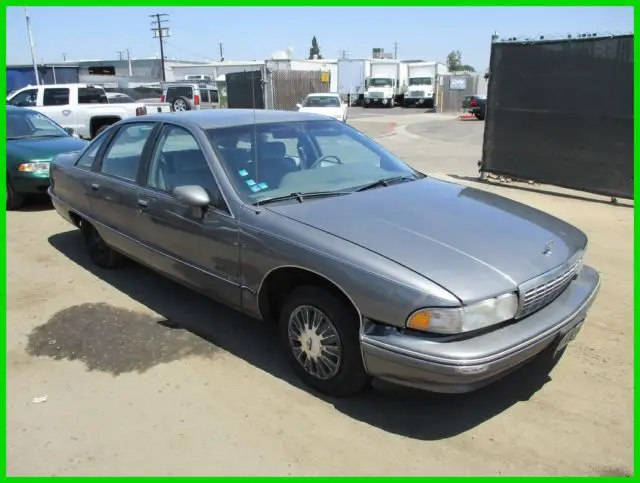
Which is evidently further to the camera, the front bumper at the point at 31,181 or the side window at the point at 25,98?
the side window at the point at 25,98

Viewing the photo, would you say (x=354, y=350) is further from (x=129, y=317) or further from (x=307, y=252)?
(x=129, y=317)

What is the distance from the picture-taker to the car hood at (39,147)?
780 centimetres

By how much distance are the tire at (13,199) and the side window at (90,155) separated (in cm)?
329

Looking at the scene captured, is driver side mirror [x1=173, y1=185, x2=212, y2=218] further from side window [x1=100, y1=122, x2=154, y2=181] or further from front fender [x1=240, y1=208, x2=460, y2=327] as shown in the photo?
side window [x1=100, y1=122, x2=154, y2=181]

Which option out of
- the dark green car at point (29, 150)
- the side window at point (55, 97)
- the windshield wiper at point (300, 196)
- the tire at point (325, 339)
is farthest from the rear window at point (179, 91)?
the tire at point (325, 339)

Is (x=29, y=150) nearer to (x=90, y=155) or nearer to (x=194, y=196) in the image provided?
(x=90, y=155)

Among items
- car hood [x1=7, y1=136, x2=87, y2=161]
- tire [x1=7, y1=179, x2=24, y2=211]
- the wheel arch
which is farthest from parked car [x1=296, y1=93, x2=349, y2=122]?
the wheel arch

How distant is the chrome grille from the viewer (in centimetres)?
288

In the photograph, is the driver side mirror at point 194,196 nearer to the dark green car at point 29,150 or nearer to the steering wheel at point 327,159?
the steering wheel at point 327,159

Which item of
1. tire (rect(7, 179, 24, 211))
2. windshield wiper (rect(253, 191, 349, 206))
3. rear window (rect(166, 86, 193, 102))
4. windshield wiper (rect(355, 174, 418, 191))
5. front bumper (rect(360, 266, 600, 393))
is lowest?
tire (rect(7, 179, 24, 211))

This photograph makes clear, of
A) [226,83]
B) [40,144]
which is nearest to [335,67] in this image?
[226,83]

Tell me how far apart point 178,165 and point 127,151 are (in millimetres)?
927

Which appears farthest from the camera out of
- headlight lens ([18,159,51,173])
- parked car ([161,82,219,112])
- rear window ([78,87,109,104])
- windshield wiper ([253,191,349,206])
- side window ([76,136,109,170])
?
parked car ([161,82,219,112])

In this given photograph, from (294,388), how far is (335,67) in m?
45.2
